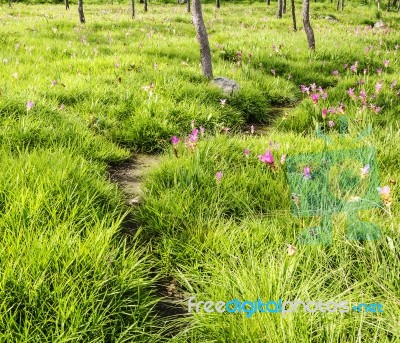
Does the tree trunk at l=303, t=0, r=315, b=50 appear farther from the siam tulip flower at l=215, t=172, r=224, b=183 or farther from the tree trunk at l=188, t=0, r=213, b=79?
the siam tulip flower at l=215, t=172, r=224, b=183

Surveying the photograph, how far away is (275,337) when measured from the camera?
1878 millimetres

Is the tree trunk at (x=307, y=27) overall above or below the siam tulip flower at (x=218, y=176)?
above

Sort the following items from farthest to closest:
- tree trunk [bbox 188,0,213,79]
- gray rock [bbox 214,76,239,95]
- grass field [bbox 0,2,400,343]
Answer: gray rock [bbox 214,76,239,95] < tree trunk [bbox 188,0,213,79] < grass field [bbox 0,2,400,343]

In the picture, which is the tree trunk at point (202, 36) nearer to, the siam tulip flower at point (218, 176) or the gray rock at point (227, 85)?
the gray rock at point (227, 85)

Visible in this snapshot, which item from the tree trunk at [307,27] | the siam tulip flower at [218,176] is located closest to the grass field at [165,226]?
the siam tulip flower at [218,176]

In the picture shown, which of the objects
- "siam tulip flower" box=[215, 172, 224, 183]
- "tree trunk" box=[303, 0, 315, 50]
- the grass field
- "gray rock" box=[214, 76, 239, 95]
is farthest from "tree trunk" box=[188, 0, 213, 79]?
"tree trunk" box=[303, 0, 315, 50]

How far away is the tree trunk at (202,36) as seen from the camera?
7.05 meters

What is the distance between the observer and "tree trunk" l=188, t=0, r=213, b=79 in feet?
23.1

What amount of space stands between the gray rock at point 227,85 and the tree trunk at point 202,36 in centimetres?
29

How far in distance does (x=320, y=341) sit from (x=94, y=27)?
591 inches

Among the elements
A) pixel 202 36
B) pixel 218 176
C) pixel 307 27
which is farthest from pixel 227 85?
pixel 307 27

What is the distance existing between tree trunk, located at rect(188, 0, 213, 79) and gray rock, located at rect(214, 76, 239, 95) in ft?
0.95

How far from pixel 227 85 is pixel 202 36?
1.05 metres

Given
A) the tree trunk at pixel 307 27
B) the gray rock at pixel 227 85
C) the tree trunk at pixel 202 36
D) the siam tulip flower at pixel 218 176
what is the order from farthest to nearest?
the tree trunk at pixel 307 27, the gray rock at pixel 227 85, the tree trunk at pixel 202 36, the siam tulip flower at pixel 218 176
